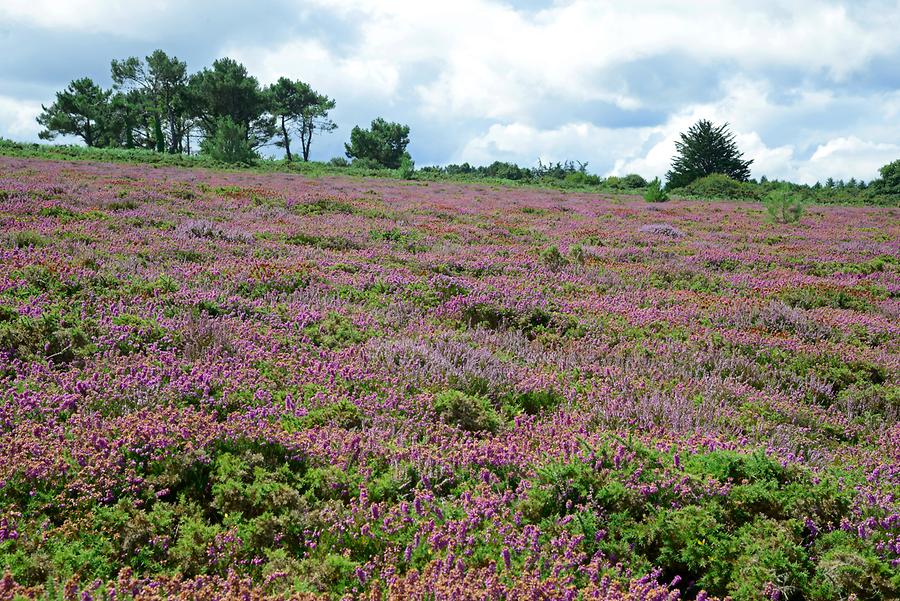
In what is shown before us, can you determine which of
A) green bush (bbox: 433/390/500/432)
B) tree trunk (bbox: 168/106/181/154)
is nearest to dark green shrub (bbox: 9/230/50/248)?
green bush (bbox: 433/390/500/432)

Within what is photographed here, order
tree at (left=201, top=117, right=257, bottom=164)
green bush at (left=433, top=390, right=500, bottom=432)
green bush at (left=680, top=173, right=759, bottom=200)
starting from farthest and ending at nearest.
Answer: tree at (left=201, top=117, right=257, bottom=164) < green bush at (left=680, top=173, right=759, bottom=200) < green bush at (left=433, top=390, right=500, bottom=432)

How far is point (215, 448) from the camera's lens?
3539 mm

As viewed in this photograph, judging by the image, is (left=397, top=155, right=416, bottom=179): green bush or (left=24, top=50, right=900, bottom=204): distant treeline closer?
(left=397, top=155, right=416, bottom=179): green bush

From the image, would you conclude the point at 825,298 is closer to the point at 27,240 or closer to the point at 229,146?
the point at 27,240

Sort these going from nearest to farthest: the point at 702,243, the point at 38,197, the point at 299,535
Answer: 1. the point at 299,535
2. the point at 38,197
3. the point at 702,243

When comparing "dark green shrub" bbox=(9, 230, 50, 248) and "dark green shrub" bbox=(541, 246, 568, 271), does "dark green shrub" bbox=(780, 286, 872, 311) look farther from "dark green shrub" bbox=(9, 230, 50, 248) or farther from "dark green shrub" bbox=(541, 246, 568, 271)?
"dark green shrub" bbox=(9, 230, 50, 248)

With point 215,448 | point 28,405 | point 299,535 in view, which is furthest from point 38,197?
point 299,535

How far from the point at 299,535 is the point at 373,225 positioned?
11.5 m

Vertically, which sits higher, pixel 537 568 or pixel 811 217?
pixel 811 217

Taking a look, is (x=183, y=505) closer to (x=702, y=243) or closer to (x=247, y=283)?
(x=247, y=283)

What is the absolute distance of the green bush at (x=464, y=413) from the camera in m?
4.15

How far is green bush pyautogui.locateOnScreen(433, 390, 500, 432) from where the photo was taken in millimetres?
4152

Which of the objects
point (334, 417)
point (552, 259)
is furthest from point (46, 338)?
point (552, 259)

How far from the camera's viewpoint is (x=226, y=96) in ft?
235
